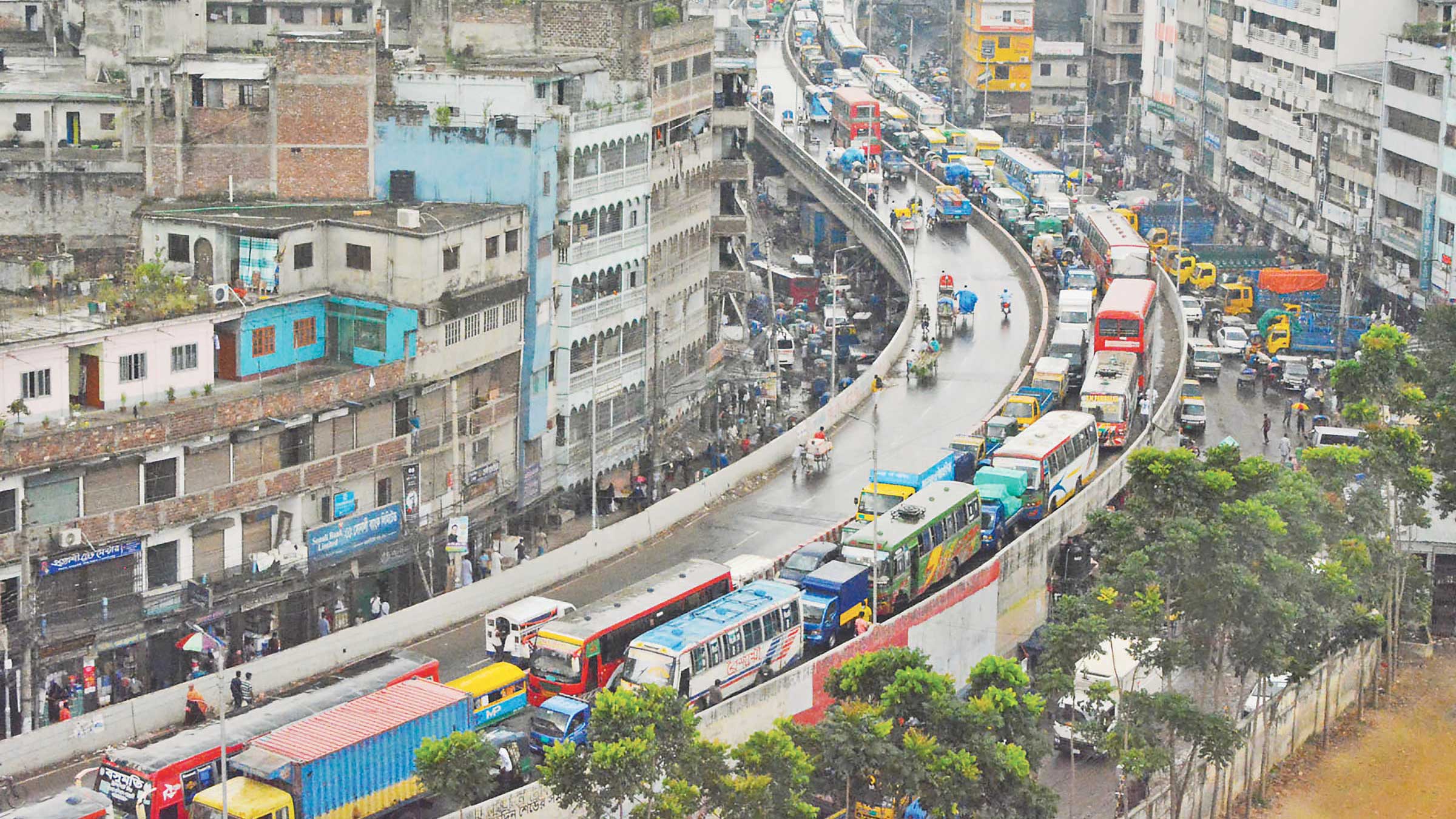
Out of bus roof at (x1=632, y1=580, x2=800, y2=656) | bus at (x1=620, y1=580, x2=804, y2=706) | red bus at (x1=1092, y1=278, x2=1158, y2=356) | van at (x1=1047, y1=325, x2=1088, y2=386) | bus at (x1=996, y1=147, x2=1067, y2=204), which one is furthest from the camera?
bus at (x1=996, y1=147, x2=1067, y2=204)

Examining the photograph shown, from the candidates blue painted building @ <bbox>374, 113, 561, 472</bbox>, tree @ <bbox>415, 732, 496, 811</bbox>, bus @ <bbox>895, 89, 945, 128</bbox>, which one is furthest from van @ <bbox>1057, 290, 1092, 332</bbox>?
bus @ <bbox>895, 89, 945, 128</bbox>

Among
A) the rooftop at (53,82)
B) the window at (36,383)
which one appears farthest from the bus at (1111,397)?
the window at (36,383)

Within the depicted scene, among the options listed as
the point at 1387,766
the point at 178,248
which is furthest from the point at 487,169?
the point at 1387,766

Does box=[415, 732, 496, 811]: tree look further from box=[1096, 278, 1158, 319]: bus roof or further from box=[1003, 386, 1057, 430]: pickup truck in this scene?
box=[1096, 278, 1158, 319]: bus roof

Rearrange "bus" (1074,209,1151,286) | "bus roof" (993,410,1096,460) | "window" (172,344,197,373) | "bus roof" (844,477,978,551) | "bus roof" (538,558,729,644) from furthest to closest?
"bus" (1074,209,1151,286) → "bus roof" (993,410,1096,460) → "bus roof" (844,477,978,551) → "window" (172,344,197,373) → "bus roof" (538,558,729,644)

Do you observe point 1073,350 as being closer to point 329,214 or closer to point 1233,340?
point 1233,340

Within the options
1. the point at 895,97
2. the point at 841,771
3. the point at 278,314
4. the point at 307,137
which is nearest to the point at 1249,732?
the point at 841,771
